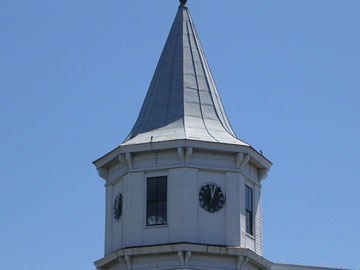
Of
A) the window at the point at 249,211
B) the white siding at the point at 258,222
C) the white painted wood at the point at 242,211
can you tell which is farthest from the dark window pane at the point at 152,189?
the white siding at the point at 258,222

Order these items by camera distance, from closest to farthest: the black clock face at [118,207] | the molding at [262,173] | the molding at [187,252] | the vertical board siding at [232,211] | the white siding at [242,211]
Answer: the molding at [187,252], the vertical board siding at [232,211], the white siding at [242,211], the black clock face at [118,207], the molding at [262,173]

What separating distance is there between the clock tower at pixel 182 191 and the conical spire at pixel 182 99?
0.21 ft

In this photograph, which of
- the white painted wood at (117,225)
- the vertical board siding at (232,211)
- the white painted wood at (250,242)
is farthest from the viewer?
the white painted wood at (117,225)

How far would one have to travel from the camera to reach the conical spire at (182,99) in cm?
6097

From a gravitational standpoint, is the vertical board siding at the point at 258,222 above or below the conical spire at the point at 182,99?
below

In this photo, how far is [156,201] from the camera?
59.2 m

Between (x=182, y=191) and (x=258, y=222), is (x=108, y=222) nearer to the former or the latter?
(x=182, y=191)

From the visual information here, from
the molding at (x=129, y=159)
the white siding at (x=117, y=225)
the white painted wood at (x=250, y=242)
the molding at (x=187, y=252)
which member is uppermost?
the molding at (x=129, y=159)

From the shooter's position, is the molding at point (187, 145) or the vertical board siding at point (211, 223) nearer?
the vertical board siding at point (211, 223)

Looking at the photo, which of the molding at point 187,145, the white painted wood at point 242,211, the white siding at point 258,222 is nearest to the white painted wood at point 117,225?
the molding at point 187,145

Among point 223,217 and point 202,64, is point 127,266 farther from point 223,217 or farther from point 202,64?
point 202,64

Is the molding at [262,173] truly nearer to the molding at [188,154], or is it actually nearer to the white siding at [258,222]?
the white siding at [258,222]

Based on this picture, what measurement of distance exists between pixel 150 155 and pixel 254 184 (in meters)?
6.21

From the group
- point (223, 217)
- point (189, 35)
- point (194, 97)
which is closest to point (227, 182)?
point (223, 217)
